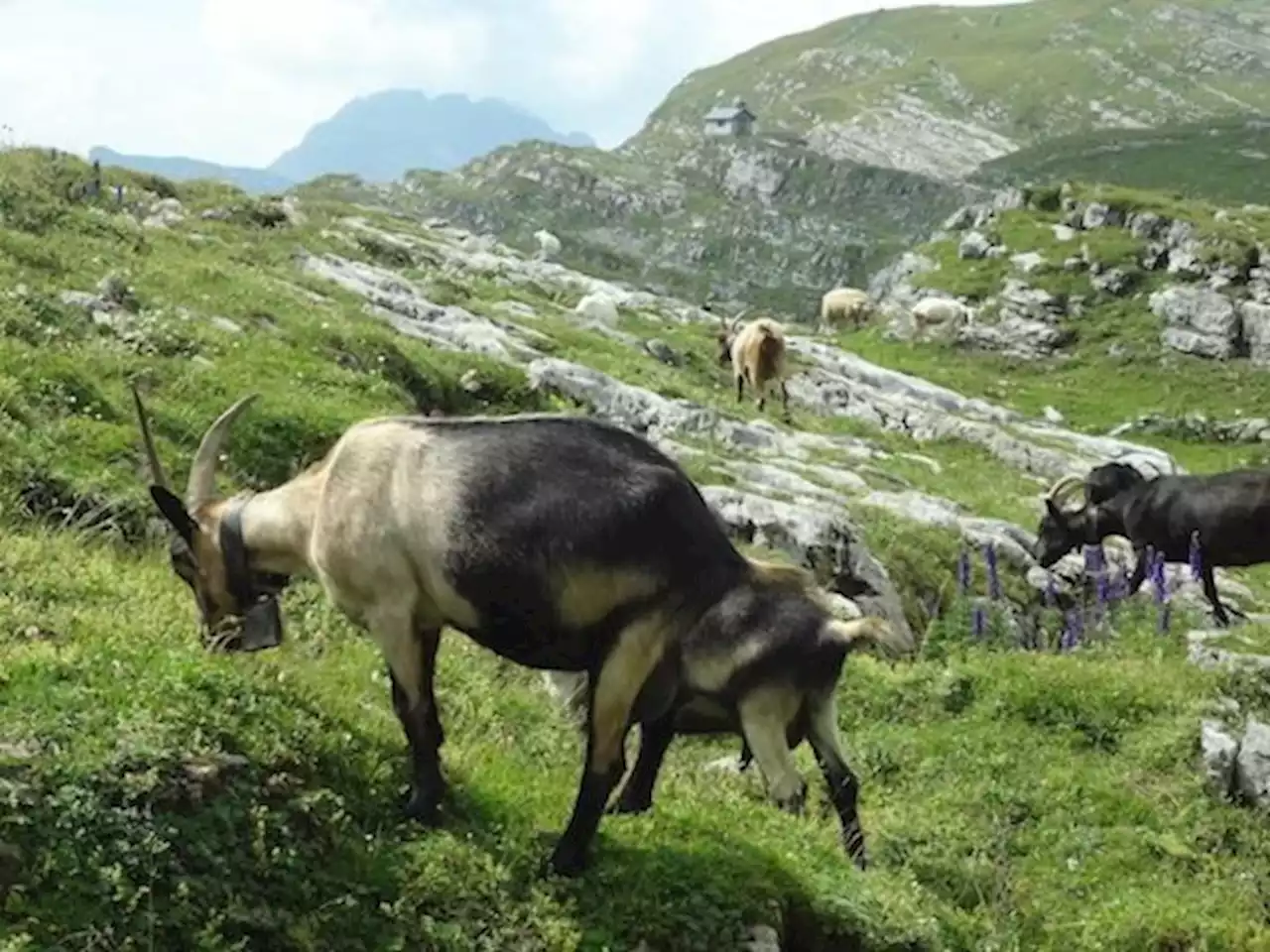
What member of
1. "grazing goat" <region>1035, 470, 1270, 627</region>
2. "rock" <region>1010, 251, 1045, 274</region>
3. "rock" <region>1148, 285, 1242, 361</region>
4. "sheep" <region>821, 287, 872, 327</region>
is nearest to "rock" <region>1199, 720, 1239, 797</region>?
"grazing goat" <region>1035, 470, 1270, 627</region>

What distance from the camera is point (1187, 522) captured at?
2227 cm

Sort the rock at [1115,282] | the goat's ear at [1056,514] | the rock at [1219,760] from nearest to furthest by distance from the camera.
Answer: the rock at [1219,760] → the goat's ear at [1056,514] → the rock at [1115,282]

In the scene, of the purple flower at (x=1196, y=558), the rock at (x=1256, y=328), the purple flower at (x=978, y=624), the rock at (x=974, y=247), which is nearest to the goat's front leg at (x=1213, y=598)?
the purple flower at (x=1196, y=558)

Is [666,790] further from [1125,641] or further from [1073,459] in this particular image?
[1073,459]

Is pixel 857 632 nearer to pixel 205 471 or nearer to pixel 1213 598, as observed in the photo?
pixel 205 471

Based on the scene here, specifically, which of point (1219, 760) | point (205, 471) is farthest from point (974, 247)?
point (205, 471)

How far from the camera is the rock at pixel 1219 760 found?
1352 centimetres

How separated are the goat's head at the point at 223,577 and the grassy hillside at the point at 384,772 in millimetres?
207

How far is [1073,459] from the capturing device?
4141 centimetres

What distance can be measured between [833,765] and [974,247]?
244 feet

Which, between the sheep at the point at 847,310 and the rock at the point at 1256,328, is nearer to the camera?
the rock at the point at 1256,328

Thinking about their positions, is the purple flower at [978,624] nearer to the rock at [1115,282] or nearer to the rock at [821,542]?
the rock at [821,542]

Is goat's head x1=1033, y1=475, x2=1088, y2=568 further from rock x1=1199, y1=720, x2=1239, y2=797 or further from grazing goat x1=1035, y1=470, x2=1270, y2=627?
rock x1=1199, y1=720, x2=1239, y2=797

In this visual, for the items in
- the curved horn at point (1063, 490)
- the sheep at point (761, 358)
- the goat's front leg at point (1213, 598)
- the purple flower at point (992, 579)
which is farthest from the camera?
the sheep at point (761, 358)
